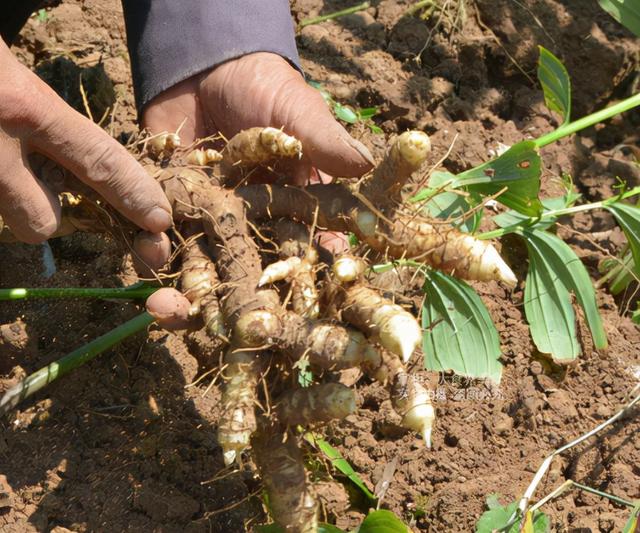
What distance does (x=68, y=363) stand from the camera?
1.51m

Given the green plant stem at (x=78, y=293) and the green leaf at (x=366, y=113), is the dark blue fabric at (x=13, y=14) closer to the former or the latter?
the green plant stem at (x=78, y=293)

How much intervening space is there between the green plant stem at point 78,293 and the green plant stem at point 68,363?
0.05 m

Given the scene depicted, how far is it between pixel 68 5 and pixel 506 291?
4.75 ft

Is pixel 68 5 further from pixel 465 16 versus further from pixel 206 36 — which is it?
pixel 465 16

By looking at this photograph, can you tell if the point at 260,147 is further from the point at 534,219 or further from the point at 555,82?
the point at 555,82

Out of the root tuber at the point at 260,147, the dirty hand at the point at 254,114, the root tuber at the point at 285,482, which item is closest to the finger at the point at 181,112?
the dirty hand at the point at 254,114

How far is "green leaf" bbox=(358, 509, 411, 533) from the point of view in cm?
133

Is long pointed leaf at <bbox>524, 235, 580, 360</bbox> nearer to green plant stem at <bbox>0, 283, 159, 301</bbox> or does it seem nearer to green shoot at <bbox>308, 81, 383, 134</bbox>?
green shoot at <bbox>308, 81, 383, 134</bbox>

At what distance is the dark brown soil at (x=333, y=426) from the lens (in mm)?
1468

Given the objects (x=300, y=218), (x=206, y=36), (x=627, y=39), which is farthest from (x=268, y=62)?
(x=627, y=39)

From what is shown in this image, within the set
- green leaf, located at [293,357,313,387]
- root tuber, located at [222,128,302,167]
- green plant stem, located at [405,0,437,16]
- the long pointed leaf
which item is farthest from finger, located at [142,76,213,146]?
green plant stem, located at [405,0,437,16]

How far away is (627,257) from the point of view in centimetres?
193

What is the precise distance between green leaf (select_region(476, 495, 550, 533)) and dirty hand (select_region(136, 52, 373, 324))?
60 cm

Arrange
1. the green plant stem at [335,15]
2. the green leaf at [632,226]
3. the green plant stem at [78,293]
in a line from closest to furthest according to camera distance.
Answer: the green plant stem at [78,293], the green leaf at [632,226], the green plant stem at [335,15]
